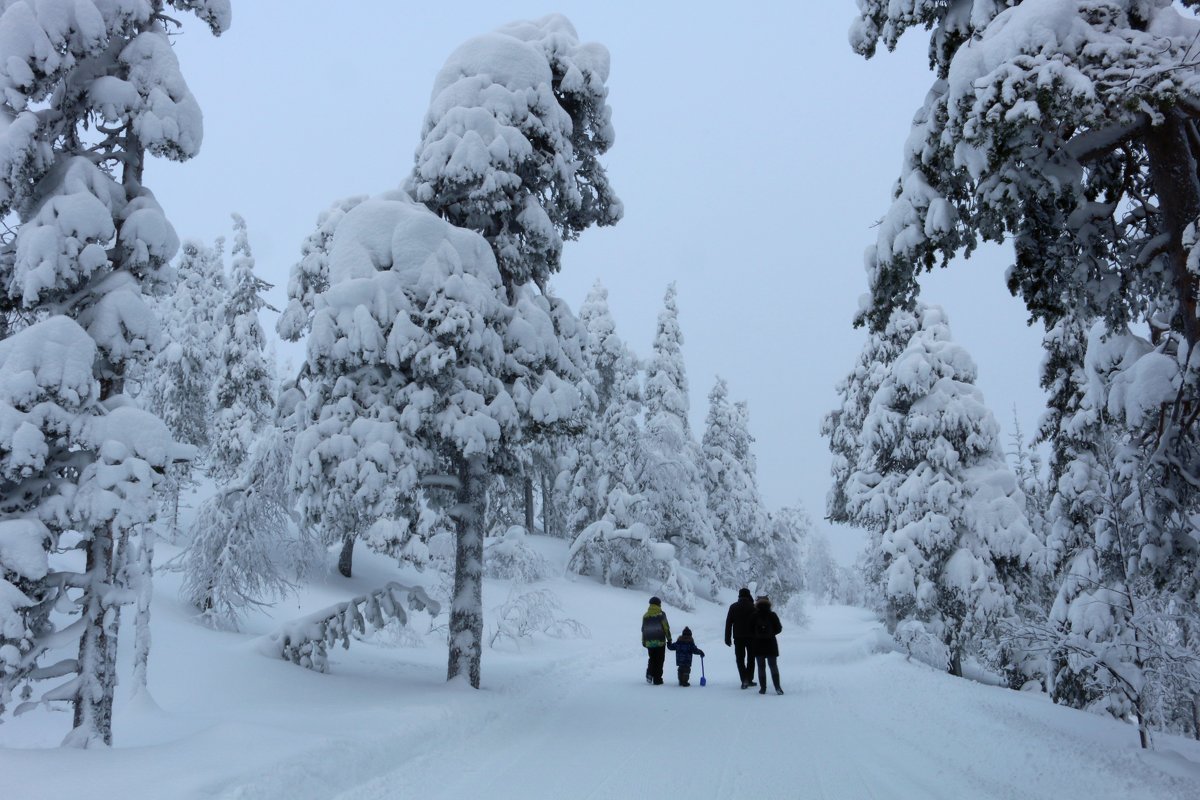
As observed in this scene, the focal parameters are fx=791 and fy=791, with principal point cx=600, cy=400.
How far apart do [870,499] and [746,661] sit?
28.1 ft

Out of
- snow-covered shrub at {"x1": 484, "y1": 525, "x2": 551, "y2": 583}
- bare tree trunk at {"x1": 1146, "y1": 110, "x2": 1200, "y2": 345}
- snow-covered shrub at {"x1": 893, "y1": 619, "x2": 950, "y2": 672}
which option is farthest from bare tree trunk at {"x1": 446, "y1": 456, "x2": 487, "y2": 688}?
snow-covered shrub at {"x1": 893, "y1": 619, "x2": 950, "y2": 672}

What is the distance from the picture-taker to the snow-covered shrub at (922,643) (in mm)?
21906

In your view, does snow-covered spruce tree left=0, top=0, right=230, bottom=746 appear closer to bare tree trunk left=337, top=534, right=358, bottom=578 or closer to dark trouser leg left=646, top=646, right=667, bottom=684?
dark trouser leg left=646, top=646, right=667, bottom=684

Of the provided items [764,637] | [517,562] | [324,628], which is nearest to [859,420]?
[517,562]

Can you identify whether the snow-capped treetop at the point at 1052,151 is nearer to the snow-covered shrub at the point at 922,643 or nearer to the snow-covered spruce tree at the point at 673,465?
the snow-covered shrub at the point at 922,643

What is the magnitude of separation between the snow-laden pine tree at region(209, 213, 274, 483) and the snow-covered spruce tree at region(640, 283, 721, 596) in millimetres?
17923

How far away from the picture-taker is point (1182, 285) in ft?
22.6

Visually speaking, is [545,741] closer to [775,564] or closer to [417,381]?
[417,381]

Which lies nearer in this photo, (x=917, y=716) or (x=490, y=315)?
(x=917, y=716)

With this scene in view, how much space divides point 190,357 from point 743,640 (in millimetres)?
29680

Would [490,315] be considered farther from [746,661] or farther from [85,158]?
[746,661]

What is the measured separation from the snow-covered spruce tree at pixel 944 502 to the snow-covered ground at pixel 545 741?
608 centimetres

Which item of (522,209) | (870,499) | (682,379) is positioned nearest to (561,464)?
(682,379)

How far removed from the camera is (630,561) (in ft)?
123
